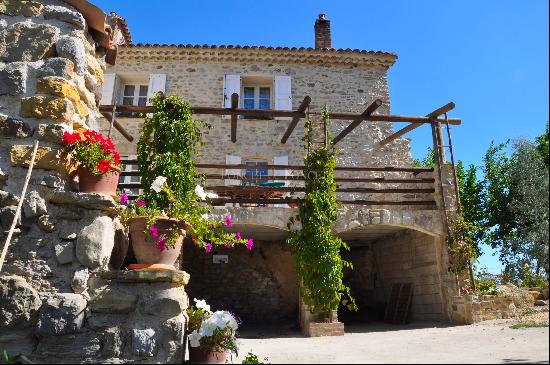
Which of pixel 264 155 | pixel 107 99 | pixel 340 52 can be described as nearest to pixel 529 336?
pixel 264 155

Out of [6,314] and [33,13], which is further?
[33,13]

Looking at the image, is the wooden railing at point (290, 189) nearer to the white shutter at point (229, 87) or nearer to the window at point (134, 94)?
the white shutter at point (229, 87)

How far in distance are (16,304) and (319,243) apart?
4650mm

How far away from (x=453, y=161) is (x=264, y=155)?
15.3 feet

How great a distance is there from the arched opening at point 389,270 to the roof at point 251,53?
500 cm

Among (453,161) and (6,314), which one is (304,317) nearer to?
(453,161)

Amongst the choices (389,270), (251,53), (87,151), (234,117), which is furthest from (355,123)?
(87,151)

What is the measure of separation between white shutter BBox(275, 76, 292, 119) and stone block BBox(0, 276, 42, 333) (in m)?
8.94

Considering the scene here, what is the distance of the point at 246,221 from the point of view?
736 centimetres

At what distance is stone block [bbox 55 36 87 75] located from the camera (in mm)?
3262

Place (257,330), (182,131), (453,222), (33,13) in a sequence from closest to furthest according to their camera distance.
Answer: (33,13) → (182,131) → (453,222) → (257,330)

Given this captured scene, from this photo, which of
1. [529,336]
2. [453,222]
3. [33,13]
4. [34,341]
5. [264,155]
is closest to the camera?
[34,341]

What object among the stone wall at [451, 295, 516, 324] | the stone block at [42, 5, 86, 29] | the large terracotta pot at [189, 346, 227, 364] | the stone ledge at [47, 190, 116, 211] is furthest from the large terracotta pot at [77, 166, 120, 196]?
the stone wall at [451, 295, 516, 324]

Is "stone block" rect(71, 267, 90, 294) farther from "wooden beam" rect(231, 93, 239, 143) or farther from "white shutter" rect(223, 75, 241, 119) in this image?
"white shutter" rect(223, 75, 241, 119)
